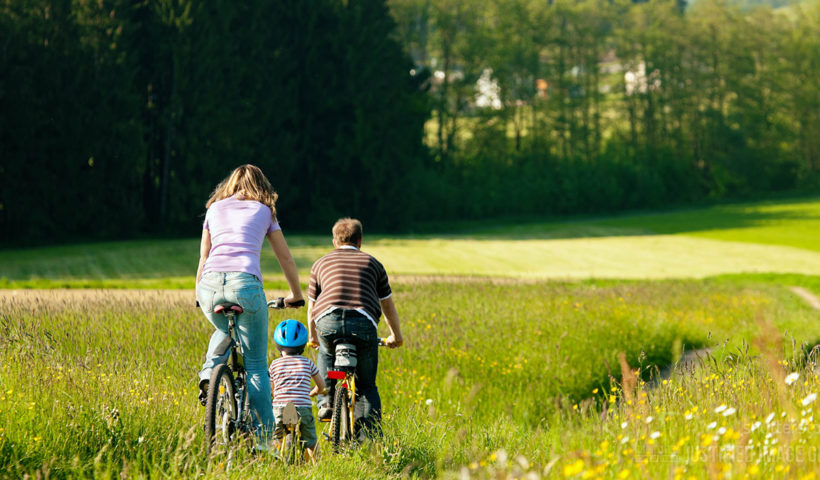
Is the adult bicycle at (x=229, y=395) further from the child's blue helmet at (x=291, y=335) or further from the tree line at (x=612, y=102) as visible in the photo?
the tree line at (x=612, y=102)

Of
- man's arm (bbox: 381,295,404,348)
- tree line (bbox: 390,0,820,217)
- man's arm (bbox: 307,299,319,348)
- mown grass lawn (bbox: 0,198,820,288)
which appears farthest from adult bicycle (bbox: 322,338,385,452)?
tree line (bbox: 390,0,820,217)

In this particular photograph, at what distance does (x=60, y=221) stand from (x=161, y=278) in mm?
8451

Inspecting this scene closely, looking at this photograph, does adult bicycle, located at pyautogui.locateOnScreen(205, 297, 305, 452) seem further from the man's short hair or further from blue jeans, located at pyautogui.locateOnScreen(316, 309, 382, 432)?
the man's short hair

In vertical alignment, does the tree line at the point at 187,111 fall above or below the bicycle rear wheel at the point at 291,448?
above

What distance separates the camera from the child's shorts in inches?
221

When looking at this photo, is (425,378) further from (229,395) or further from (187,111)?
(187,111)

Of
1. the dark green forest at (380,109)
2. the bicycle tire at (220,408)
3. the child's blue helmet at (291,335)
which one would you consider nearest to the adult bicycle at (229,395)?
the bicycle tire at (220,408)

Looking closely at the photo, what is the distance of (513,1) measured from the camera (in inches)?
2084

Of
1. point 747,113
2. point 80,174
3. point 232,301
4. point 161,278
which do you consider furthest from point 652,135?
point 232,301

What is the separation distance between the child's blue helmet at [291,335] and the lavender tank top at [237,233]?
37cm

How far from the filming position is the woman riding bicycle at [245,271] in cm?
529

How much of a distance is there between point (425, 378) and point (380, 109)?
2734 centimetres

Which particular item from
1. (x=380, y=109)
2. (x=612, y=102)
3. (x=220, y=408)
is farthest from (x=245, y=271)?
(x=612, y=102)

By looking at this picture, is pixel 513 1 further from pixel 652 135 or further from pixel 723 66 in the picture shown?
pixel 723 66
